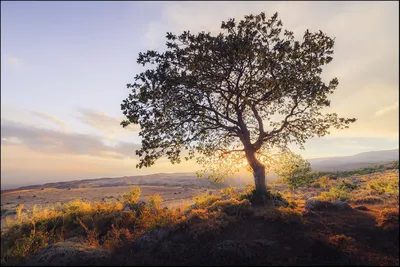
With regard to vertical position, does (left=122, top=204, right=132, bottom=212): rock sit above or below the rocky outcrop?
above

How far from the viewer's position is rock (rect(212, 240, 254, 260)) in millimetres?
7934

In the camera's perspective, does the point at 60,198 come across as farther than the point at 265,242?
Yes

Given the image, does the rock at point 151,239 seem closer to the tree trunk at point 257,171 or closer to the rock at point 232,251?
the rock at point 232,251

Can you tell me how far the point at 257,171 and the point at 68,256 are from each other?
12.1 m

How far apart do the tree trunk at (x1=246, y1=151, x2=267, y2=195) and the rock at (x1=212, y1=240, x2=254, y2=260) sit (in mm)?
8478

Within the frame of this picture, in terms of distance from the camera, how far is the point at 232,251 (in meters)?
8.11

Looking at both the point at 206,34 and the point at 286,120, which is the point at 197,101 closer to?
the point at 206,34

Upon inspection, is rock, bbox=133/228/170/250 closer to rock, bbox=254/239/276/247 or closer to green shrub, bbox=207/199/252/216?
green shrub, bbox=207/199/252/216

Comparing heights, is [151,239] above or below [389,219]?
below

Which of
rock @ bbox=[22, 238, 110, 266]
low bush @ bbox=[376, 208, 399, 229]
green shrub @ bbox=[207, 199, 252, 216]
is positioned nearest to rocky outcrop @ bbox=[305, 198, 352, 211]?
low bush @ bbox=[376, 208, 399, 229]

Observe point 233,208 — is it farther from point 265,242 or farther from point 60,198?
point 60,198

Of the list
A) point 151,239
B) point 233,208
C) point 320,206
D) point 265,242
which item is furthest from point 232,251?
point 320,206

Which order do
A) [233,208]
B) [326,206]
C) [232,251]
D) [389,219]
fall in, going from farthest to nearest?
[326,206]
[233,208]
[389,219]
[232,251]

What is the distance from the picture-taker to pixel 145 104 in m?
15.1
